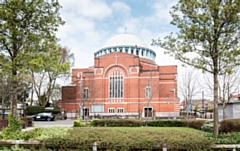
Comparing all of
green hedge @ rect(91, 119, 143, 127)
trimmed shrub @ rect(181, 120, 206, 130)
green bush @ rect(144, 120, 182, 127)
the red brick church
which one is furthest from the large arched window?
trimmed shrub @ rect(181, 120, 206, 130)

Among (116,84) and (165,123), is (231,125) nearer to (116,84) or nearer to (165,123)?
(165,123)

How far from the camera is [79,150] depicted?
8469mm

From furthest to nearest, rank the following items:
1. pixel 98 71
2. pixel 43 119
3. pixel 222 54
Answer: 1. pixel 98 71
2. pixel 43 119
3. pixel 222 54

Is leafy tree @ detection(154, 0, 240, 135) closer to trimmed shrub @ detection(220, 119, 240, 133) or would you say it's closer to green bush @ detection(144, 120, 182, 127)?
trimmed shrub @ detection(220, 119, 240, 133)

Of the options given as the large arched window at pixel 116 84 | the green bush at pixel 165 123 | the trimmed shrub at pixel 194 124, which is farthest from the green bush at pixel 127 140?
the large arched window at pixel 116 84

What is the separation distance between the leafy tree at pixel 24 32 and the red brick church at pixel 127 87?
121 ft

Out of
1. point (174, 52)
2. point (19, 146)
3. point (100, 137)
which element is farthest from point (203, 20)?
point (19, 146)

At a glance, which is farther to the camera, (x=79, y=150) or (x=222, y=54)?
(x=222, y=54)

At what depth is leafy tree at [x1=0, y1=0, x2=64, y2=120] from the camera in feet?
36.9

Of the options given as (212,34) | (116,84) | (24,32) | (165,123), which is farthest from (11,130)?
(116,84)

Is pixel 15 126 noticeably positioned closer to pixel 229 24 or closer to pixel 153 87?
pixel 229 24

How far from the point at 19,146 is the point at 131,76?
42.6 m

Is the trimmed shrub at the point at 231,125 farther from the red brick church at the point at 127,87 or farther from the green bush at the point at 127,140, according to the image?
the red brick church at the point at 127,87

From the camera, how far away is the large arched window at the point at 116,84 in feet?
169
